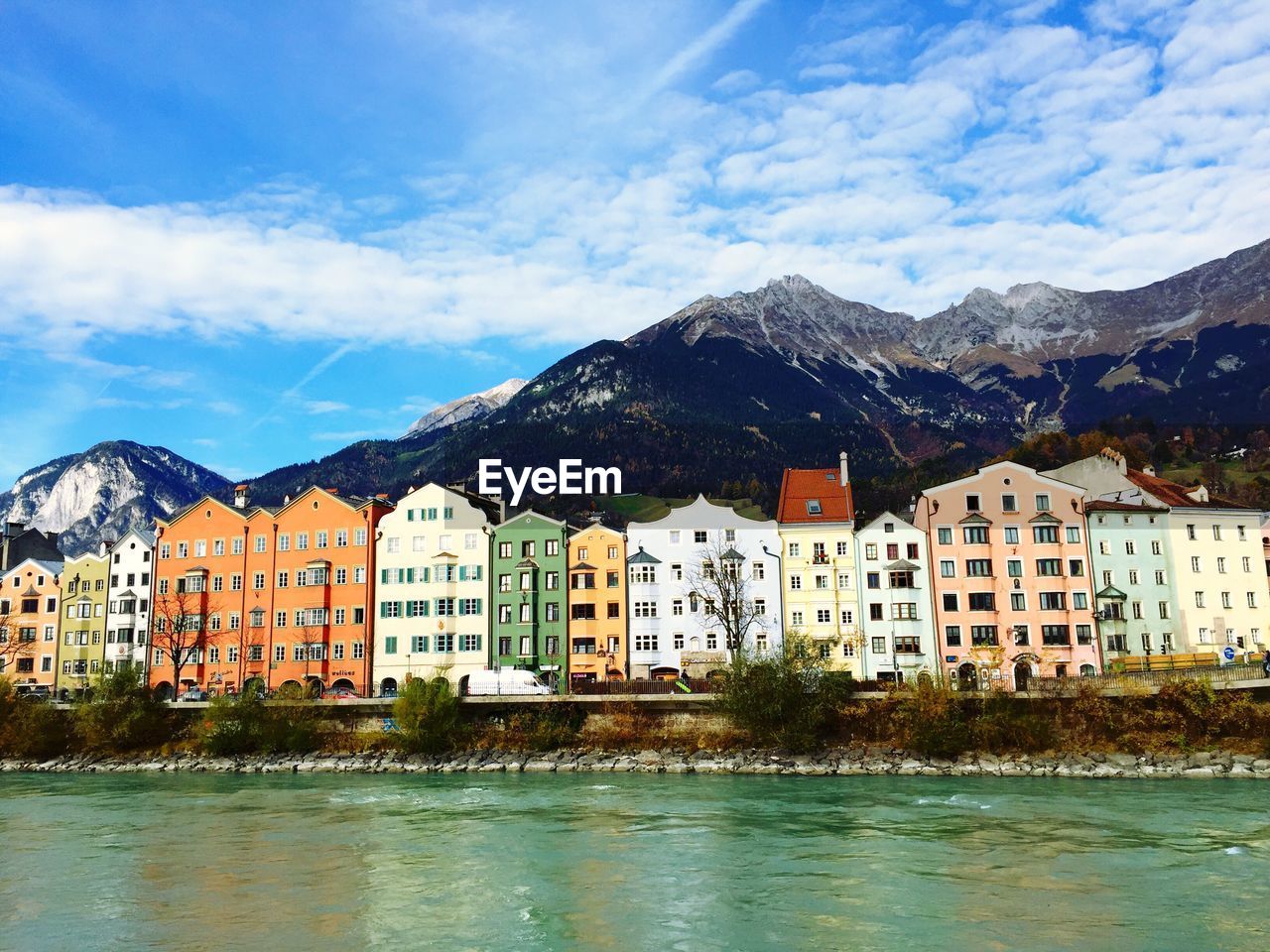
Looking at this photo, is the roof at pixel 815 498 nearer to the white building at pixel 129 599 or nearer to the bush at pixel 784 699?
the bush at pixel 784 699

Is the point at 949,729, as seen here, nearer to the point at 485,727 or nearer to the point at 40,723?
the point at 485,727

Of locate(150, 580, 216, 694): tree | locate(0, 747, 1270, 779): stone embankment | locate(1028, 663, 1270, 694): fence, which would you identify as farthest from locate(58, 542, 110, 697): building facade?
locate(1028, 663, 1270, 694): fence

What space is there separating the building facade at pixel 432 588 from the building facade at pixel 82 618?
1043 inches

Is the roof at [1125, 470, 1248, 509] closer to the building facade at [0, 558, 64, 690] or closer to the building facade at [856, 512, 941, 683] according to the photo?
the building facade at [856, 512, 941, 683]

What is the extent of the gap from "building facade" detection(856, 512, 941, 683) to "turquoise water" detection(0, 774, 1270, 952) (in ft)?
77.2

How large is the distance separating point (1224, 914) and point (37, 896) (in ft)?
98.8

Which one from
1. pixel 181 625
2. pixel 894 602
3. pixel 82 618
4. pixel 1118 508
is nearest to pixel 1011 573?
pixel 894 602

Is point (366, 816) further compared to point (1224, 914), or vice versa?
point (366, 816)

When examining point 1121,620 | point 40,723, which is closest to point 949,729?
point 1121,620

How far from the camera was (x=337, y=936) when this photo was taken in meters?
23.4

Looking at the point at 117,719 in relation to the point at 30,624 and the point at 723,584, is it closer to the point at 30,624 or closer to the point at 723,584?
the point at 30,624

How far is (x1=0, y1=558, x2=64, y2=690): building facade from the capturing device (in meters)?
86.7

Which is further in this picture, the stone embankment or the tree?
the tree

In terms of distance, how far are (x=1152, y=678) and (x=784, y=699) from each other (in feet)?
61.9
